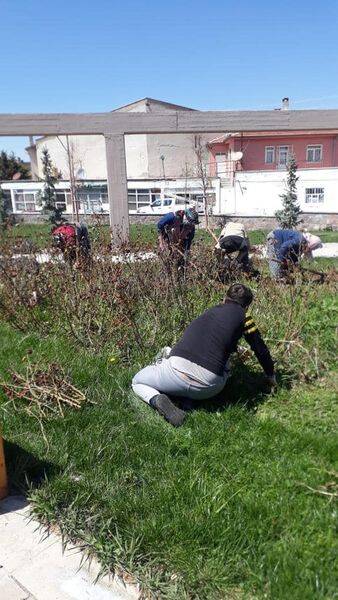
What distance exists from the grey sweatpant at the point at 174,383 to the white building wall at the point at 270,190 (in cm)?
2606

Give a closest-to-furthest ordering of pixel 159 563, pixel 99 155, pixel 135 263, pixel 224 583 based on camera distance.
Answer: pixel 224 583 < pixel 159 563 < pixel 135 263 < pixel 99 155

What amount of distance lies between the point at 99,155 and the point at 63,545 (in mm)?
45548

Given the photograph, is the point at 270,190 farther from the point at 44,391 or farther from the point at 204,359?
the point at 44,391

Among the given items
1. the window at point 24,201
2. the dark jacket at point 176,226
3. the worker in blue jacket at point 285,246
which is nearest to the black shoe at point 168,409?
the worker in blue jacket at point 285,246

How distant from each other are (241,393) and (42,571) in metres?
2.12

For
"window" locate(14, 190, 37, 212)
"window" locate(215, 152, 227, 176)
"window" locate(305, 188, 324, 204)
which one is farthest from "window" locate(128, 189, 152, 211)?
"window" locate(305, 188, 324, 204)

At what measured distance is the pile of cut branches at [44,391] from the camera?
373cm

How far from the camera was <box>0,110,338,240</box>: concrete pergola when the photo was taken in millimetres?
10711

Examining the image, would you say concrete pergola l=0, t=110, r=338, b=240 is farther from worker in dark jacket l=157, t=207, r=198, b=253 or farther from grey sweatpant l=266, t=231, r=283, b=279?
grey sweatpant l=266, t=231, r=283, b=279

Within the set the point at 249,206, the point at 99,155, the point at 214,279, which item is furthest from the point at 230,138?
the point at 214,279

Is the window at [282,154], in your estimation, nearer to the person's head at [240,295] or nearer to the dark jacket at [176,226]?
the dark jacket at [176,226]

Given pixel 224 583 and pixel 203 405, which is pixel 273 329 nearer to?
pixel 203 405

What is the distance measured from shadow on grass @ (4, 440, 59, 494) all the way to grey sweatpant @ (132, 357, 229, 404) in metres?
0.97

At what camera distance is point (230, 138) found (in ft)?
120
